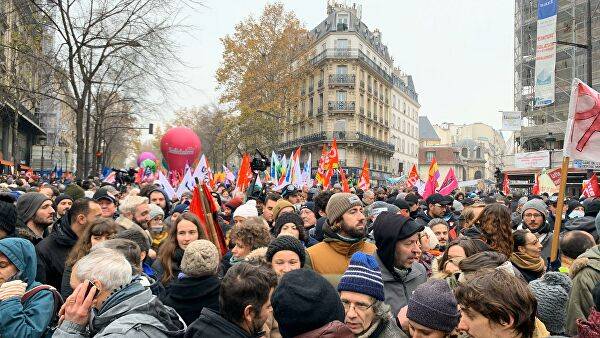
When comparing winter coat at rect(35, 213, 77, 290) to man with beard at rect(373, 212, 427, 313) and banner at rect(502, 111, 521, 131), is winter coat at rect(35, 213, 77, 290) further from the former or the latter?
banner at rect(502, 111, 521, 131)

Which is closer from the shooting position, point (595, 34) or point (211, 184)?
point (211, 184)

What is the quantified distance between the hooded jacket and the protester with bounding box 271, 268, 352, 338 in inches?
59.3

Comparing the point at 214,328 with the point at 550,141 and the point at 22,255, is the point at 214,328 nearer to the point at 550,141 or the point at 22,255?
the point at 22,255

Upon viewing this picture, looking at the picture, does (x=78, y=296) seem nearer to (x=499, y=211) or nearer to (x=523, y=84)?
(x=499, y=211)

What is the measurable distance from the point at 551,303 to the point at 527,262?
1.62 metres

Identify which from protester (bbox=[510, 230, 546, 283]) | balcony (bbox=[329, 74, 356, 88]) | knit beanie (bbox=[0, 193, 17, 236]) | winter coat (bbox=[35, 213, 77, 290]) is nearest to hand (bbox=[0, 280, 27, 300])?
→ winter coat (bbox=[35, 213, 77, 290])

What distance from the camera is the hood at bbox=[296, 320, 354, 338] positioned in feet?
8.06

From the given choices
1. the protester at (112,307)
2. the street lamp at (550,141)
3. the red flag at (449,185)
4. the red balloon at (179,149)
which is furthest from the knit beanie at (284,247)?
the street lamp at (550,141)

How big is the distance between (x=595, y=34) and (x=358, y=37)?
29302 mm

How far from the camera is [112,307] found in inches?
108

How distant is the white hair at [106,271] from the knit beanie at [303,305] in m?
0.89

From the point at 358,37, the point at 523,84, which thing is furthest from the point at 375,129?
the point at 523,84

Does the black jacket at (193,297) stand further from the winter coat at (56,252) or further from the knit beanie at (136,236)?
the winter coat at (56,252)

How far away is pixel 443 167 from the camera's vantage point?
89.5 meters
